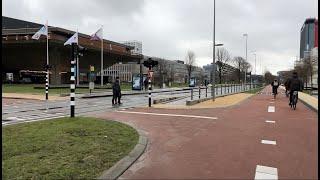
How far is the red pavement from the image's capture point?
7062 millimetres

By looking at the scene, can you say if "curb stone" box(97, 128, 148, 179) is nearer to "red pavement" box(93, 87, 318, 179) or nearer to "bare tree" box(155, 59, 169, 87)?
"red pavement" box(93, 87, 318, 179)

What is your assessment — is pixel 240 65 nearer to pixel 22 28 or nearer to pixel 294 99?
pixel 22 28

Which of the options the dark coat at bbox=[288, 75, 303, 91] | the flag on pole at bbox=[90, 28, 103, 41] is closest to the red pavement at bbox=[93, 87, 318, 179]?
the dark coat at bbox=[288, 75, 303, 91]

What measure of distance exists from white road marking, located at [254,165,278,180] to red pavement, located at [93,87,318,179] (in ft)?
0.26

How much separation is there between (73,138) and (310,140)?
5.48 m

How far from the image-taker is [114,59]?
314 ft

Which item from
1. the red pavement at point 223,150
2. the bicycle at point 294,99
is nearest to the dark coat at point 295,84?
the bicycle at point 294,99

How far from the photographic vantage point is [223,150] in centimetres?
899

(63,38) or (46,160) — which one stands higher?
(63,38)

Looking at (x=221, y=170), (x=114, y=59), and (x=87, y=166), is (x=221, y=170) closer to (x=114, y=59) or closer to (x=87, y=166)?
(x=87, y=166)

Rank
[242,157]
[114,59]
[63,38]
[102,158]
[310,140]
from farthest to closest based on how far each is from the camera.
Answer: [114,59] < [63,38] < [310,140] < [242,157] < [102,158]

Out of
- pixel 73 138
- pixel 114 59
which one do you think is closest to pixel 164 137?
pixel 73 138

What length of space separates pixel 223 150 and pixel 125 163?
2381 mm

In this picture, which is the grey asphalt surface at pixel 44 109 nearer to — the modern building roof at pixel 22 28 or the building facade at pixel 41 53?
the building facade at pixel 41 53
